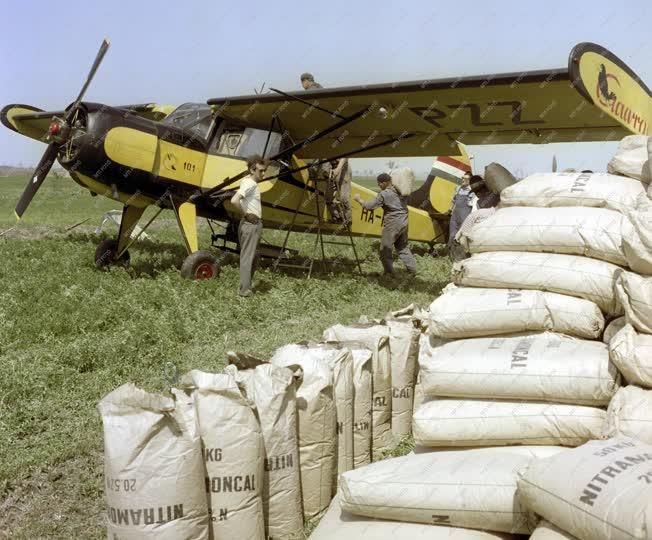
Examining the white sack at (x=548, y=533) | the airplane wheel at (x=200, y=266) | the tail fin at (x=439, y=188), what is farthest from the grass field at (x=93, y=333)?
the tail fin at (x=439, y=188)

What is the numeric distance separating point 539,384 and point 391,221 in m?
7.57

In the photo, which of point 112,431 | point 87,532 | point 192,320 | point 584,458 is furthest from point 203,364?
point 584,458

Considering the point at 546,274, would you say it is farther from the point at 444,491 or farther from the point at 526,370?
the point at 444,491

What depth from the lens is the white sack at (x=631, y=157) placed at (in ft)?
11.8

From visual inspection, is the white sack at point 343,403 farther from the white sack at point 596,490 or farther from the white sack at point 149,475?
the white sack at point 596,490

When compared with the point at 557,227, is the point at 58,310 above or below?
below

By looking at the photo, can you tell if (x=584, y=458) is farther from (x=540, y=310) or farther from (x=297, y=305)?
(x=297, y=305)

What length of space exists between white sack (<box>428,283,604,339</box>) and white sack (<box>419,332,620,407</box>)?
0.06 m

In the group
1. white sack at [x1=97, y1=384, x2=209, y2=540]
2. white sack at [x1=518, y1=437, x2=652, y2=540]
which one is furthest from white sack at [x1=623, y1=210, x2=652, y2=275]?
white sack at [x1=97, y1=384, x2=209, y2=540]

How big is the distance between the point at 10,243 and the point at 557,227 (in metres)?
10.9

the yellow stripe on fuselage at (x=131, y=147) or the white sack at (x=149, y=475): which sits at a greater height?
the yellow stripe on fuselage at (x=131, y=147)

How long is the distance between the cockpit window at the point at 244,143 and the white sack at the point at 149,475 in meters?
7.39

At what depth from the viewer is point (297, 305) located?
25.6 feet

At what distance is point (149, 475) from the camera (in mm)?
2467
